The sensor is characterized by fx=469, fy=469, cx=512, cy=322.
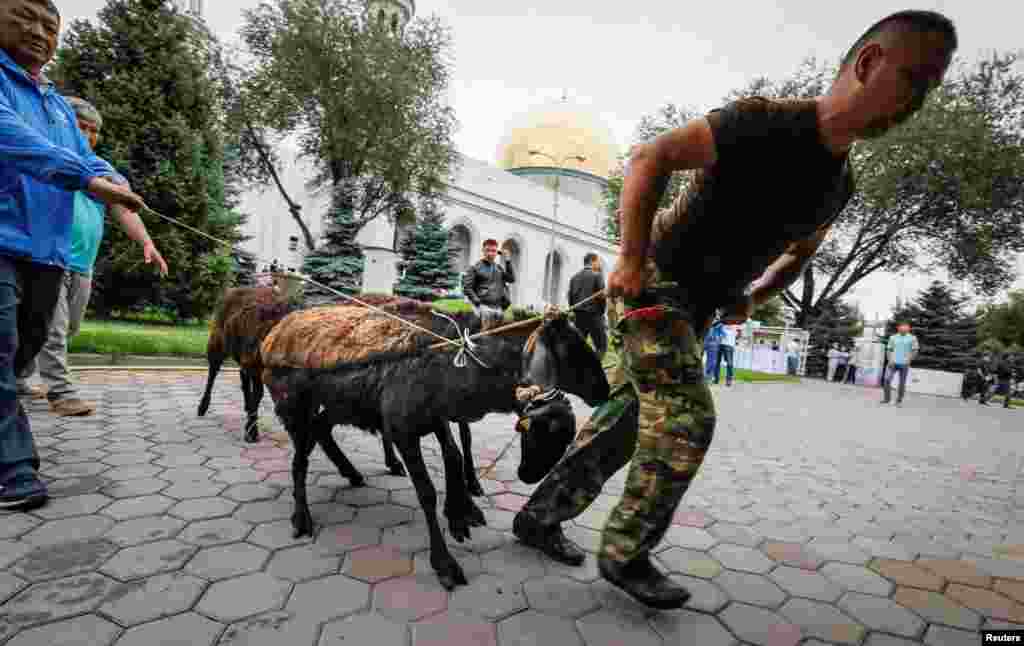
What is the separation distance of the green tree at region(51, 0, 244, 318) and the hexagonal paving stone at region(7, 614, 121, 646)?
12974 mm

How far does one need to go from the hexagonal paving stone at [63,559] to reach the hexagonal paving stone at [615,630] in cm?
208

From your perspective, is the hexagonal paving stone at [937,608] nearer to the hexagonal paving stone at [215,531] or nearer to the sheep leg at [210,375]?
the hexagonal paving stone at [215,531]

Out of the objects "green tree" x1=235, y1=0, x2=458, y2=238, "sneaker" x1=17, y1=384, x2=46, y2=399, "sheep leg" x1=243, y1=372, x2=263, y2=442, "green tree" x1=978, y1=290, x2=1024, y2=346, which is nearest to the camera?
"sheep leg" x1=243, y1=372, x2=263, y2=442

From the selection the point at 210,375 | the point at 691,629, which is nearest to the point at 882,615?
the point at 691,629

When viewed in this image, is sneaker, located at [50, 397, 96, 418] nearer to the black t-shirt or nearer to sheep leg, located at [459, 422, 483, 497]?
sheep leg, located at [459, 422, 483, 497]

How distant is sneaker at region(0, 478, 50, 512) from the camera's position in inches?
93.9

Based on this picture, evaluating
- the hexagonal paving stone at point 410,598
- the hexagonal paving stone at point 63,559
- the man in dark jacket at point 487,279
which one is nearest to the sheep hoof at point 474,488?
the hexagonal paving stone at point 410,598

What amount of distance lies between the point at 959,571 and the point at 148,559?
413cm

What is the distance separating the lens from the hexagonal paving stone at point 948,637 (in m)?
1.92

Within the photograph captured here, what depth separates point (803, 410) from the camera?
9742mm

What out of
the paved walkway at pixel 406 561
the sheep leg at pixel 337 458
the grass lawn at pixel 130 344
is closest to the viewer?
the paved walkway at pixel 406 561

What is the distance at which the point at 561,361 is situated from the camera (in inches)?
76.8

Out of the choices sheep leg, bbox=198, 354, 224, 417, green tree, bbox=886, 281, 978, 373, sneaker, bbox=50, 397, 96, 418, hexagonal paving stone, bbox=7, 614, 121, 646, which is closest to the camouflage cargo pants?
hexagonal paving stone, bbox=7, 614, 121, 646

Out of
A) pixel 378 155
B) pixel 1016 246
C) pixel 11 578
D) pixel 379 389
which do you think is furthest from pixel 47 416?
pixel 1016 246
